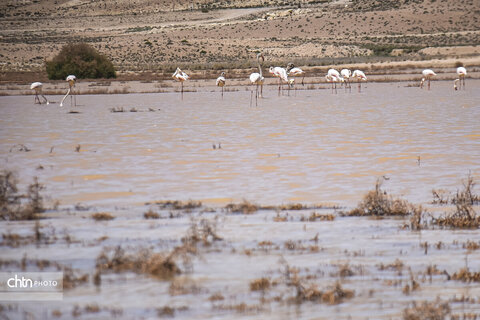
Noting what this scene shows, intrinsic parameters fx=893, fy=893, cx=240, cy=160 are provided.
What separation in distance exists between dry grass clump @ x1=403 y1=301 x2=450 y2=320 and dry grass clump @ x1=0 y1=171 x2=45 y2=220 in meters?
5.39

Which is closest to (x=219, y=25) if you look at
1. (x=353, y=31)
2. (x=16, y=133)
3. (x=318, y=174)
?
(x=353, y=31)

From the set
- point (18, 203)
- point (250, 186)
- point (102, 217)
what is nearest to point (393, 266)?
point (102, 217)

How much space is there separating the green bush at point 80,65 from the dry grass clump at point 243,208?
43.9 meters

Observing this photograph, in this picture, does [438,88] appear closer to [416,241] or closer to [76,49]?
[76,49]

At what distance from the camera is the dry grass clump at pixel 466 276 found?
25.1 ft

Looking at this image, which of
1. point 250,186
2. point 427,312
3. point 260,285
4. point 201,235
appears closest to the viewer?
point 427,312

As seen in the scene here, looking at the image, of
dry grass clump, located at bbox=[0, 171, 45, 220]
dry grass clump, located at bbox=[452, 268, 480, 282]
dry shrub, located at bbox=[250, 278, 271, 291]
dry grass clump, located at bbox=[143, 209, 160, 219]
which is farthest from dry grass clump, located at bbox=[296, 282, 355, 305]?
dry grass clump, located at bbox=[0, 171, 45, 220]

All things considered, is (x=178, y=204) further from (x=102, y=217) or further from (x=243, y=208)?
(x=102, y=217)

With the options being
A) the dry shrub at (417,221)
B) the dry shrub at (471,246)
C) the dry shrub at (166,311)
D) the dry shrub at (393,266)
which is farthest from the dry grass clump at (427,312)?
the dry shrub at (417,221)

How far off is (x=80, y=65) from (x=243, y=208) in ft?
145

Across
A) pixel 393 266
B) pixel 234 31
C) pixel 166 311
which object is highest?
pixel 234 31

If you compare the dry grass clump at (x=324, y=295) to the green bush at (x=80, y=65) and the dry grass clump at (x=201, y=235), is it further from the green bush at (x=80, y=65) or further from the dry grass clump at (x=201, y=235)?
the green bush at (x=80, y=65)

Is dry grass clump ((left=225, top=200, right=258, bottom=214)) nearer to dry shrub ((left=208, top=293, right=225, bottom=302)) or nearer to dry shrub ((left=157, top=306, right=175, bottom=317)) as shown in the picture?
dry shrub ((left=208, top=293, right=225, bottom=302))

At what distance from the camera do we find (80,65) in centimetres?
5378
